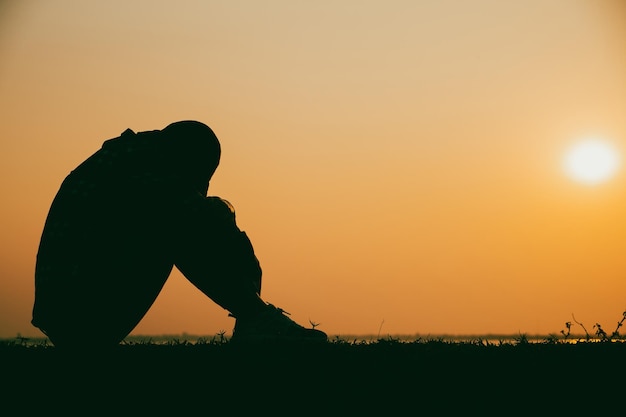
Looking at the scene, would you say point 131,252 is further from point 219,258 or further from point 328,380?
point 328,380

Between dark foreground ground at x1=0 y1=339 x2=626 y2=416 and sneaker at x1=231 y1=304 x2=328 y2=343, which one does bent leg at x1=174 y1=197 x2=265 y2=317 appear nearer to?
sneaker at x1=231 y1=304 x2=328 y2=343

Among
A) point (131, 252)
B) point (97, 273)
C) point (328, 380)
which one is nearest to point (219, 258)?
point (131, 252)

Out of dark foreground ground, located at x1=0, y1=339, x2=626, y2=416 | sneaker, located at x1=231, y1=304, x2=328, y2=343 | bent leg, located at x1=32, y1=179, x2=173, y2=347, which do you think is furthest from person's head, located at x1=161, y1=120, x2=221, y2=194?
dark foreground ground, located at x1=0, y1=339, x2=626, y2=416

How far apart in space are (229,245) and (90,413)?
1967 mm

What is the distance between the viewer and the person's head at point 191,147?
6461 mm

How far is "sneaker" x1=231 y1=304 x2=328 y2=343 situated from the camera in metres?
6.07

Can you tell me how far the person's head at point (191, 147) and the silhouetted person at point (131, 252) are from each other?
135mm

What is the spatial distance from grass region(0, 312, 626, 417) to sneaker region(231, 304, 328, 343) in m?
0.12

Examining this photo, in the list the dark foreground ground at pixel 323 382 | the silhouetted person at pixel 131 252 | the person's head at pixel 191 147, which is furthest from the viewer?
the person's head at pixel 191 147

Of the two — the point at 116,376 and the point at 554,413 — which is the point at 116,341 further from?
the point at 554,413

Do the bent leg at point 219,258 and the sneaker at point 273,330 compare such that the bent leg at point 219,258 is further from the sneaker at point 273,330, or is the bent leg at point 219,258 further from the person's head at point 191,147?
the person's head at point 191,147

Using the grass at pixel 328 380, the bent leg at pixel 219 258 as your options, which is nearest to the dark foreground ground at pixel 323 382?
the grass at pixel 328 380

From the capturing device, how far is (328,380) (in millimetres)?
4879

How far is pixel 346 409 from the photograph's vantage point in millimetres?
4422
